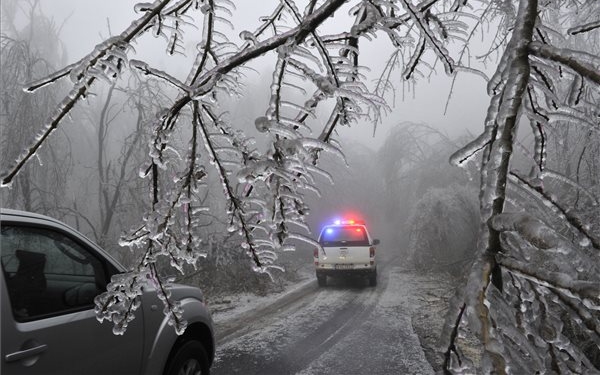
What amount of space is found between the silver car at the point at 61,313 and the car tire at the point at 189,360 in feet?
0.05

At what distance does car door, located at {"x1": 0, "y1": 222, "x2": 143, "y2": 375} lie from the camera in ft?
6.83

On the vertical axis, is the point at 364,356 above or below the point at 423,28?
below

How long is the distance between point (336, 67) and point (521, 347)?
851mm

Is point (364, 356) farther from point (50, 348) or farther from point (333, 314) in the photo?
point (50, 348)

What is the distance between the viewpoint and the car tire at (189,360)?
127 inches

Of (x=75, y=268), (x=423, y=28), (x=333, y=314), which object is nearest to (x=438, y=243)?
(x=333, y=314)

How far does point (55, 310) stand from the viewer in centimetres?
235

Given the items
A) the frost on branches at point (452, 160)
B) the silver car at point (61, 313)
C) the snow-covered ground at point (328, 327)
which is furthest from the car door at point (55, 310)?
the snow-covered ground at point (328, 327)

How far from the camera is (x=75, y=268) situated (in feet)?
9.02

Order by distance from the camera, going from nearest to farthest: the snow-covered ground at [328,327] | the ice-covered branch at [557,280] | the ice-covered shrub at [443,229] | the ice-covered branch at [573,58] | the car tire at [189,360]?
the ice-covered branch at [557,280] → the ice-covered branch at [573,58] → the car tire at [189,360] → the snow-covered ground at [328,327] → the ice-covered shrub at [443,229]

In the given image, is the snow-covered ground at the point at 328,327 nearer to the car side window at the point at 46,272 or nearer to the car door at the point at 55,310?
the car door at the point at 55,310

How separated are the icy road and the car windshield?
1518 millimetres

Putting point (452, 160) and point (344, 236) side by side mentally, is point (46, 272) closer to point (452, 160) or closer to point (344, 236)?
point (452, 160)

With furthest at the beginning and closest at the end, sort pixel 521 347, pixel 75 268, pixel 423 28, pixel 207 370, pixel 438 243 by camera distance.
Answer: pixel 438 243 < pixel 207 370 < pixel 75 268 < pixel 423 28 < pixel 521 347
